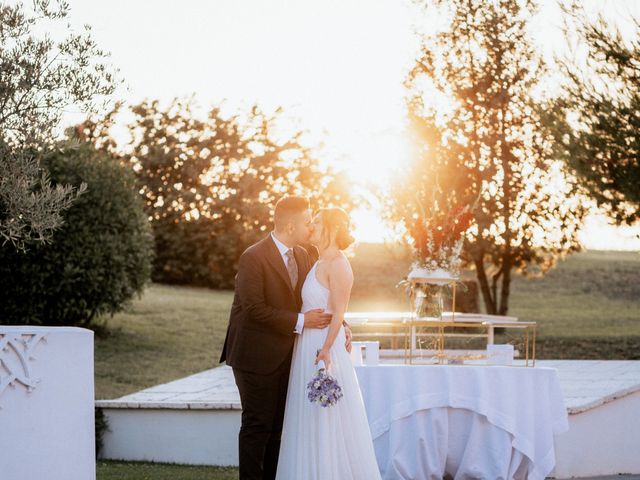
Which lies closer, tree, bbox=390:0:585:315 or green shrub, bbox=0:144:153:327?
green shrub, bbox=0:144:153:327

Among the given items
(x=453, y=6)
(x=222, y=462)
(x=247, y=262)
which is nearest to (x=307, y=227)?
(x=247, y=262)

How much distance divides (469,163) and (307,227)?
13.3 m

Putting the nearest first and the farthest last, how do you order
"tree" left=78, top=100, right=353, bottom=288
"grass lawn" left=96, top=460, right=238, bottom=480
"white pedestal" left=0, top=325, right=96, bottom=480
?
1. "white pedestal" left=0, top=325, right=96, bottom=480
2. "grass lawn" left=96, top=460, right=238, bottom=480
3. "tree" left=78, top=100, right=353, bottom=288

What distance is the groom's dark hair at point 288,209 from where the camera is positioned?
23.9 ft

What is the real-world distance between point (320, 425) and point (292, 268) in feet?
3.64

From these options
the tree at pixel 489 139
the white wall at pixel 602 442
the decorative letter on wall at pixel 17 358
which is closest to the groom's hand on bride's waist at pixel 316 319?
the decorative letter on wall at pixel 17 358

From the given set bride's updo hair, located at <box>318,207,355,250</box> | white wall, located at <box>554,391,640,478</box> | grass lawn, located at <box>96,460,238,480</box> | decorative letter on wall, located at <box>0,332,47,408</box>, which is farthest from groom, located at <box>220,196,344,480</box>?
white wall, located at <box>554,391,640,478</box>

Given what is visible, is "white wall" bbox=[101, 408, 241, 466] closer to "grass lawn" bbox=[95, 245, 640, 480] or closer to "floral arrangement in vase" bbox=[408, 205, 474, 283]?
"grass lawn" bbox=[95, 245, 640, 480]

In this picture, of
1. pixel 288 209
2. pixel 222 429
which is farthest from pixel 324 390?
pixel 222 429

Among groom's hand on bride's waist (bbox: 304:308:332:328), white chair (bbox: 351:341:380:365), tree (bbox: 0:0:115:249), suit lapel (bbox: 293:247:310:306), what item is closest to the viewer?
groom's hand on bride's waist (bbox: 304:308:332:328)

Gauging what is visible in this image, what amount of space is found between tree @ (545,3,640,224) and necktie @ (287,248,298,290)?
7.70 metres

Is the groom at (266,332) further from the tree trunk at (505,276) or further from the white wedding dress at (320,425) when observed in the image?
the tree trunk at (505,276)

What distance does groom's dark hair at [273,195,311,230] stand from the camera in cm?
729

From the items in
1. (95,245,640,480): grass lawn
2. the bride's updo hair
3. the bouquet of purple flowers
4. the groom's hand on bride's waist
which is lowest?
(95,245,640,480): grass lawn
